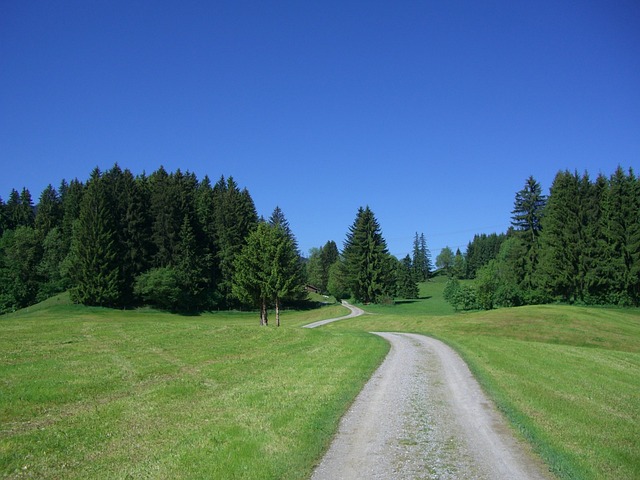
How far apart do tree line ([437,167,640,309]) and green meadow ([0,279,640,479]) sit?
3692cm

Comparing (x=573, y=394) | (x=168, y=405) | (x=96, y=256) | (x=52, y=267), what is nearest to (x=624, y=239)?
(x=573, y=394)

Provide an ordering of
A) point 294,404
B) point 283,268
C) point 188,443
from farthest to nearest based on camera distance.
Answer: point 283,268
point 294,404
point 188,443

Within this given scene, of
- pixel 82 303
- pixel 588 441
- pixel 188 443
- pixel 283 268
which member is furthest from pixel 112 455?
pixel 82 303

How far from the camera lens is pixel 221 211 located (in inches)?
2990

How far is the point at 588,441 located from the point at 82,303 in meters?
62.8

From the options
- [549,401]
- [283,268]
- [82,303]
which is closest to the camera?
[549,401]

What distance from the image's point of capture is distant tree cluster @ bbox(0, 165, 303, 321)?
60.6 metres

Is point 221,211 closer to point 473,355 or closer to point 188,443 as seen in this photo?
point 473,355

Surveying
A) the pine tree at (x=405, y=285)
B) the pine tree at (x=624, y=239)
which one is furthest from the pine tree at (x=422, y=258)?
the pine tree at (x=624, y=239)

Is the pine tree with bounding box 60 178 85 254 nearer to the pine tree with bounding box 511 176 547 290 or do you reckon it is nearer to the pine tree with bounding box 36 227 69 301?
the pine tree with bounding box 36 227 69 301

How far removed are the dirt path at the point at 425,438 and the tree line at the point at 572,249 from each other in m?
52.9

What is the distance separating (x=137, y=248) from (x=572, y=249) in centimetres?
6107

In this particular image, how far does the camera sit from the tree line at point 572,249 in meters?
57.0

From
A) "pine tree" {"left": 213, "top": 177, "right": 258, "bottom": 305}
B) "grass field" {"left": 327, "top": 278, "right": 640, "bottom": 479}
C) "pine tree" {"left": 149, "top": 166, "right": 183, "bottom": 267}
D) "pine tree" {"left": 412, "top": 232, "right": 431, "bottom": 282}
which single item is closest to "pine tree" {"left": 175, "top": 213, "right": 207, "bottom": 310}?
"pine tree" {"left": 149, "top": 166, "right": 183, "bottom": 267}
